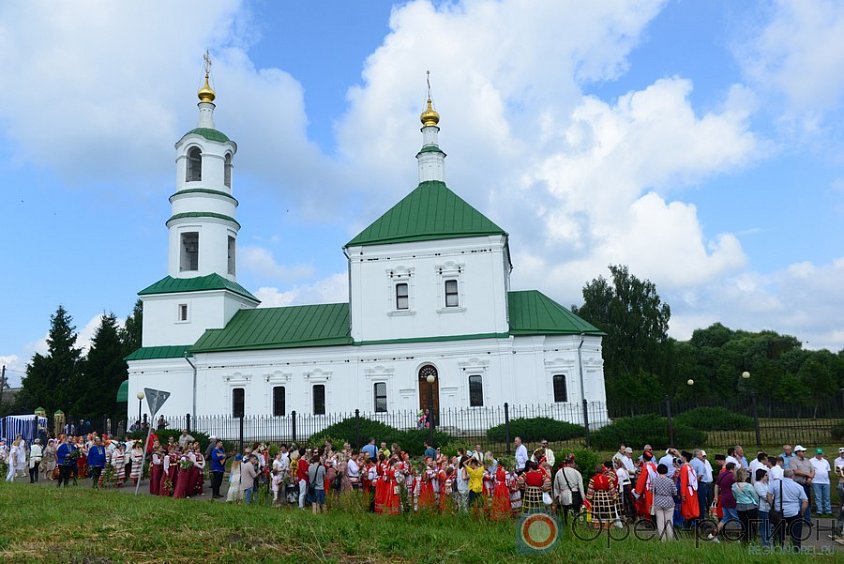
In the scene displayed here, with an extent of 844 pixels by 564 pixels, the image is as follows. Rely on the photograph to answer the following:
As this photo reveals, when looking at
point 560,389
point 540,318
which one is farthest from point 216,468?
point 540,318

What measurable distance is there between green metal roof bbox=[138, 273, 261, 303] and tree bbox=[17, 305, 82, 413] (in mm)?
16219

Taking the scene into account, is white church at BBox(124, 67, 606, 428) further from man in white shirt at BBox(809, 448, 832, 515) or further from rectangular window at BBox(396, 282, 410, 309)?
man in white shirt at BBox(809, 448, 832, 515)

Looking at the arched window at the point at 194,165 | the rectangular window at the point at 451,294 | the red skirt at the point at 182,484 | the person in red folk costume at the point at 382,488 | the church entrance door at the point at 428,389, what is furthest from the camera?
the arched window at the point at 194,165

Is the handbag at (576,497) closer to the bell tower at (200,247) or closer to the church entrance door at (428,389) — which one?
the church entrance door at (428,389)

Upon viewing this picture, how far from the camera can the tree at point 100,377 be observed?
4731cm

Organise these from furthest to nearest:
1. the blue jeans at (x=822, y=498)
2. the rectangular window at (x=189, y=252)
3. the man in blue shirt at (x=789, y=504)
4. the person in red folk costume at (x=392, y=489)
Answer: the rectangular window at (x=189, y=252) < the person in red folk costume at (x=392, y=489) < the blue jeans at (x=822, y=498) < the man in blue shirt at (x=789, y=504)

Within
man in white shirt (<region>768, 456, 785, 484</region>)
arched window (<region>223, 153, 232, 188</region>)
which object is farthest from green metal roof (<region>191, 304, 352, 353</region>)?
man in white shirt (<region>768, 456, 785, 484</region>)

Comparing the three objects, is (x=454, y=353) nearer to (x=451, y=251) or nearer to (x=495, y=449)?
(x=451, y=251)

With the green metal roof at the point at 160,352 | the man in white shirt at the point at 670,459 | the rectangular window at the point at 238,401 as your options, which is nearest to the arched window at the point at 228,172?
the green metal roof at the point at 160,352

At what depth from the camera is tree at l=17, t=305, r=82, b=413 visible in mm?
46938

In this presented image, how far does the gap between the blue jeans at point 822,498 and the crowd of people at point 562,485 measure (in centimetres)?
2

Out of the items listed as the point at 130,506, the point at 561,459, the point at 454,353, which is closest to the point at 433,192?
the point at 454,353

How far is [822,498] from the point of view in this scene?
1347cm

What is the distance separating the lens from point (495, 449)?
23594 mm
